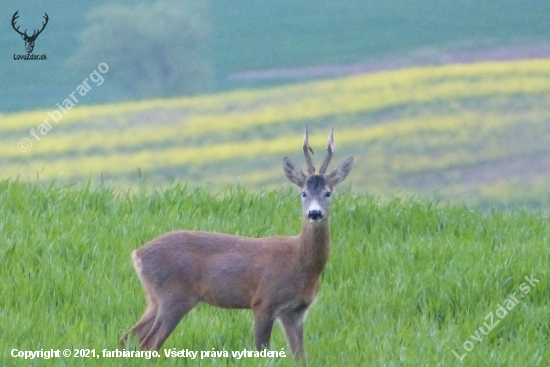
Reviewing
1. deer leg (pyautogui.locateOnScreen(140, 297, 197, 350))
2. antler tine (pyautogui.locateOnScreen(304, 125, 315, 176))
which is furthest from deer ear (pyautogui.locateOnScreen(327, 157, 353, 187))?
deer leg (pyautogui.locateOnScreen(140, 297, 197, 350))

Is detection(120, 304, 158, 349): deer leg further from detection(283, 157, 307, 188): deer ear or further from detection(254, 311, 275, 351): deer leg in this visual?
detection(283, 157, 307, 188): deer ear

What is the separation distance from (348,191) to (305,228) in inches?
158

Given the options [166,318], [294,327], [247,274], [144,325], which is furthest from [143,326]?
[294,327]

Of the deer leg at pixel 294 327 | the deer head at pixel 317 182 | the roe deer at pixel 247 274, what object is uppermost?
the deer head at pixel 317 182

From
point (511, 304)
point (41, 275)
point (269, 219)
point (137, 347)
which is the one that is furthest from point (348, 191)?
point (137, 347)

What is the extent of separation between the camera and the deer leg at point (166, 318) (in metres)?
6.36

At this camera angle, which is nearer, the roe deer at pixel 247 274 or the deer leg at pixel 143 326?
the roe deer at pixel 247 274

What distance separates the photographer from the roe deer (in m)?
6.41

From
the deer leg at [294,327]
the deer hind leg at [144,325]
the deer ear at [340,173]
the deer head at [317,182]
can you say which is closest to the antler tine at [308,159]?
the deer head at [317,182]

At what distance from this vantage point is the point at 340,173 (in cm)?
665

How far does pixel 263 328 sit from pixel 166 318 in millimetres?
654

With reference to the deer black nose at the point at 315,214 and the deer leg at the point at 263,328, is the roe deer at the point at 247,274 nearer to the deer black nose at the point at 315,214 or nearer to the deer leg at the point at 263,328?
the deer leg at the point at 263,328

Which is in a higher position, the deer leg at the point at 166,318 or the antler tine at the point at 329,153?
the antler tine at the point at 329,153

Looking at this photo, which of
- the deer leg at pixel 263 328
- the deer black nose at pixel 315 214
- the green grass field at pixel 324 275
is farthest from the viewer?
the green grass field at pixel 324 275
